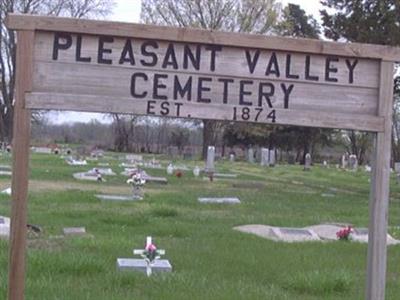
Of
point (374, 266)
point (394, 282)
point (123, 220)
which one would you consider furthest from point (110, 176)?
point (374, 266)

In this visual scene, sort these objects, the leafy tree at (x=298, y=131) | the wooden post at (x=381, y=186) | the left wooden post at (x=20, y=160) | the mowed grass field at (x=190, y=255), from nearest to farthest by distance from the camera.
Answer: the left wooden post at (x=20, y=160) → the wooden post at (x=381, y=186) → the mowed grass field at (x=190, y=255) → the leafy tree at (x=298, y=131)

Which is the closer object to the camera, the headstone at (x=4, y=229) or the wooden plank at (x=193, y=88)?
the wooden plank at (x=193, y=88)

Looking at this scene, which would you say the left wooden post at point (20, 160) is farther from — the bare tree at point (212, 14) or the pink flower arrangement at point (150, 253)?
the bare tree at point (212, 14)

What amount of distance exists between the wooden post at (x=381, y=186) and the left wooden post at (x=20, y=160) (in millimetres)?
2122

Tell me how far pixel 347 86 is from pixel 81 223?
7.57m

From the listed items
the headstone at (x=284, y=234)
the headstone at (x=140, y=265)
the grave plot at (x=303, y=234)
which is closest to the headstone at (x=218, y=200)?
the grave plot at (x=303, y=234)

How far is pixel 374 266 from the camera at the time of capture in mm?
4891

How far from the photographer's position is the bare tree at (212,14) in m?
57.4

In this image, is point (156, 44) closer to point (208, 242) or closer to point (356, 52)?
point (356, 52)

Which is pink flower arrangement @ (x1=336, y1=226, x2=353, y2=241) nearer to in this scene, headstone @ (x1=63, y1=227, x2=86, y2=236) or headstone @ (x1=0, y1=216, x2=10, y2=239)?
headstone @ (x1=63, y1=227, x2=86, y2=236)

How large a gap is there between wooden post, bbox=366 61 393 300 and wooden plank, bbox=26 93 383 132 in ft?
0.29

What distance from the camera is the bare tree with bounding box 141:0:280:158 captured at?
188 feet

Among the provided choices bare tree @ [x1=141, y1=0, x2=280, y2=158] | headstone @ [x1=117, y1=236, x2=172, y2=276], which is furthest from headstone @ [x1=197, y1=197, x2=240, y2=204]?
bare tree @ [x1=141, y1=0, x2=280, y2=158]

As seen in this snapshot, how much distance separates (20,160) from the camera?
4.51 metres
